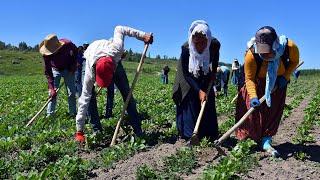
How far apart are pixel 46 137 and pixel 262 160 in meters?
3.46

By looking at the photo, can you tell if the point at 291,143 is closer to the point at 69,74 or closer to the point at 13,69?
the point at 69,74

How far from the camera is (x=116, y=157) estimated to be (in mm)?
6594

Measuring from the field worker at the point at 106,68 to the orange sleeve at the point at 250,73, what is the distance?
1.54 metres

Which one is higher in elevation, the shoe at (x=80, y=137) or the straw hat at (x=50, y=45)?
the straw hat at (x=50, y=45)

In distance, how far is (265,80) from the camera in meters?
7.04

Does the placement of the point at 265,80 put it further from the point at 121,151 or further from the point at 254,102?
the point at 121,151

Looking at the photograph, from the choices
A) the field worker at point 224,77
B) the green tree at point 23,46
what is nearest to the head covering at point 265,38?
the field worker at point 224,77

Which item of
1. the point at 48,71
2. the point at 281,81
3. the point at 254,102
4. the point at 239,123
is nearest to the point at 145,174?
the point at 239,123

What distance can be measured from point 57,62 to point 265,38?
15.5 feet

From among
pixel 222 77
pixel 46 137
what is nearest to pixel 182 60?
pixel 46 137

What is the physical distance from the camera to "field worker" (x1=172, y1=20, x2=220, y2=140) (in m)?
7.21

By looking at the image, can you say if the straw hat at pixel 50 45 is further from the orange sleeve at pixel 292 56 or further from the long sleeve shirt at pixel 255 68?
the orange sleeve at pixel 292 56

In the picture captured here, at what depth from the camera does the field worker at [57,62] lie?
9.40m

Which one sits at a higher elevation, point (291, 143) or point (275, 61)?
point (275, 61)
